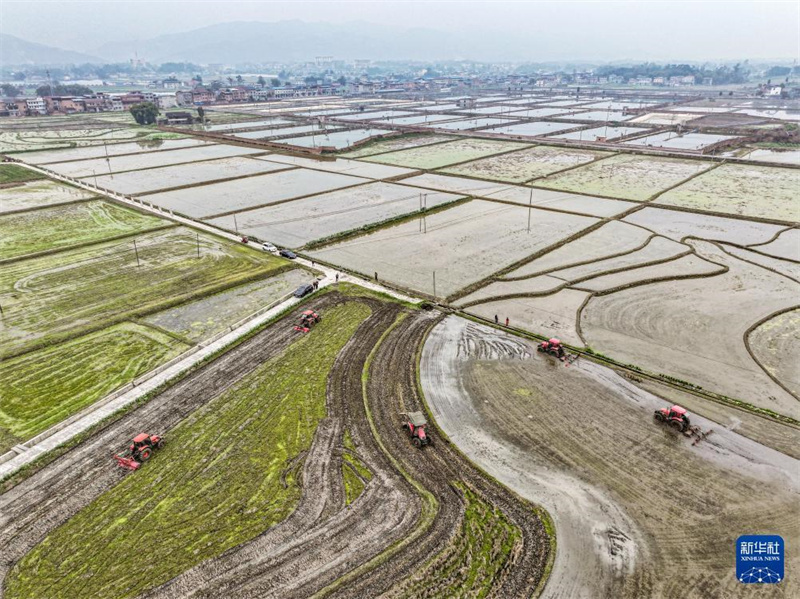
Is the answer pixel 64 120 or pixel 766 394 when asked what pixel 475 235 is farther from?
pixel 64 120

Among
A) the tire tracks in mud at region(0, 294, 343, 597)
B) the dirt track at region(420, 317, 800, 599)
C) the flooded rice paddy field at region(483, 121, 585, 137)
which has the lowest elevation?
the dirt track at region(420, 317, 800, 599)

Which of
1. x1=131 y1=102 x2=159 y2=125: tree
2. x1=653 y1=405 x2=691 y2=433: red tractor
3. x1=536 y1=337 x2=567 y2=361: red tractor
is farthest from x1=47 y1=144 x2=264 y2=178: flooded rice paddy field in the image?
x1=653 y1=405 x2=691 y2=433: red tractor

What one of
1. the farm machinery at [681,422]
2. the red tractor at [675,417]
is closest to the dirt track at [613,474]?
the farm machinery at [681,422]

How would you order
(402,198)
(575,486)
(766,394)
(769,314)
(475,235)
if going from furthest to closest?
(402,198) → (475,235) → (769,314) → (766,394) → (575,486)

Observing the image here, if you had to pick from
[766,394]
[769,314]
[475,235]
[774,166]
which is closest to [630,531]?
[766,394]

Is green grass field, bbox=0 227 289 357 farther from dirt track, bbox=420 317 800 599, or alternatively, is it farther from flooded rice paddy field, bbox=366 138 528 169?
flooded rice paddy field, bbox=366 138 528 169

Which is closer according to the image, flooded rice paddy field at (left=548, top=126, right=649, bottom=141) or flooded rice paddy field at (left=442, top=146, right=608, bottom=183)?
flooded rice paddy field at (left=442, top=146, right=608, bottom=183)
